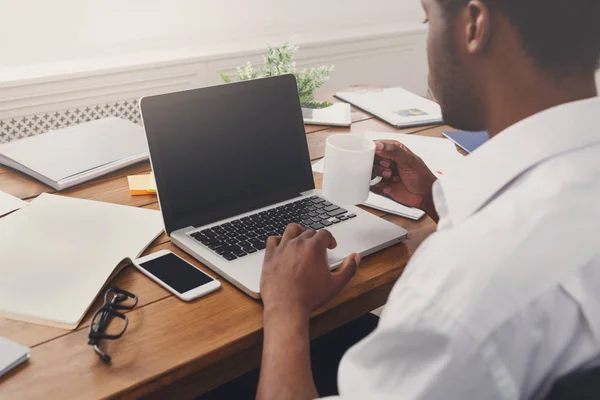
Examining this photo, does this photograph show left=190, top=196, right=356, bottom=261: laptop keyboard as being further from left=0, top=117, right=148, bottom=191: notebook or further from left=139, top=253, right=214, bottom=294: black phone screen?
left=0, top=117, right=148, bottom=191: notebook

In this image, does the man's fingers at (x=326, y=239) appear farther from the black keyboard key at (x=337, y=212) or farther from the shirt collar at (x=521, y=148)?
the shirt collar at (x=521, y=148)

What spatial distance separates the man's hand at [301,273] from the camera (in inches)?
33.7

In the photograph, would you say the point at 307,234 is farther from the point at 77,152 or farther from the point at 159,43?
the point at 159,43

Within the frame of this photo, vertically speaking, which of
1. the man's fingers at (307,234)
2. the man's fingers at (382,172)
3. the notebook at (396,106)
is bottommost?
the man's fingers at (307,234)

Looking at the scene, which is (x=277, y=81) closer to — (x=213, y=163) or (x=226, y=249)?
(x=213, y=163)

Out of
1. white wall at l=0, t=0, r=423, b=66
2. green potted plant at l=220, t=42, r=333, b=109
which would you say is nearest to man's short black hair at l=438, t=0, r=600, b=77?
green potted plant at l=220, t=42, r=333, b=109

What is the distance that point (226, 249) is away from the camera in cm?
98

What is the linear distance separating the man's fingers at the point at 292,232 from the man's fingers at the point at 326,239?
1.6 inches

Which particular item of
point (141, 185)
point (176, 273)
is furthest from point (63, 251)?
point (141, 185)

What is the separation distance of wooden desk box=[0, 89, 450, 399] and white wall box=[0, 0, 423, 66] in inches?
58.7

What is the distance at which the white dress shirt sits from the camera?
551 mm

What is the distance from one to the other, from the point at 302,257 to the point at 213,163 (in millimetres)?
269

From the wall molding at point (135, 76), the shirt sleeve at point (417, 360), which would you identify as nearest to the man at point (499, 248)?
the shirt sleeve at point (417, 360)

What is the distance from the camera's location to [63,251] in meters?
0.96
